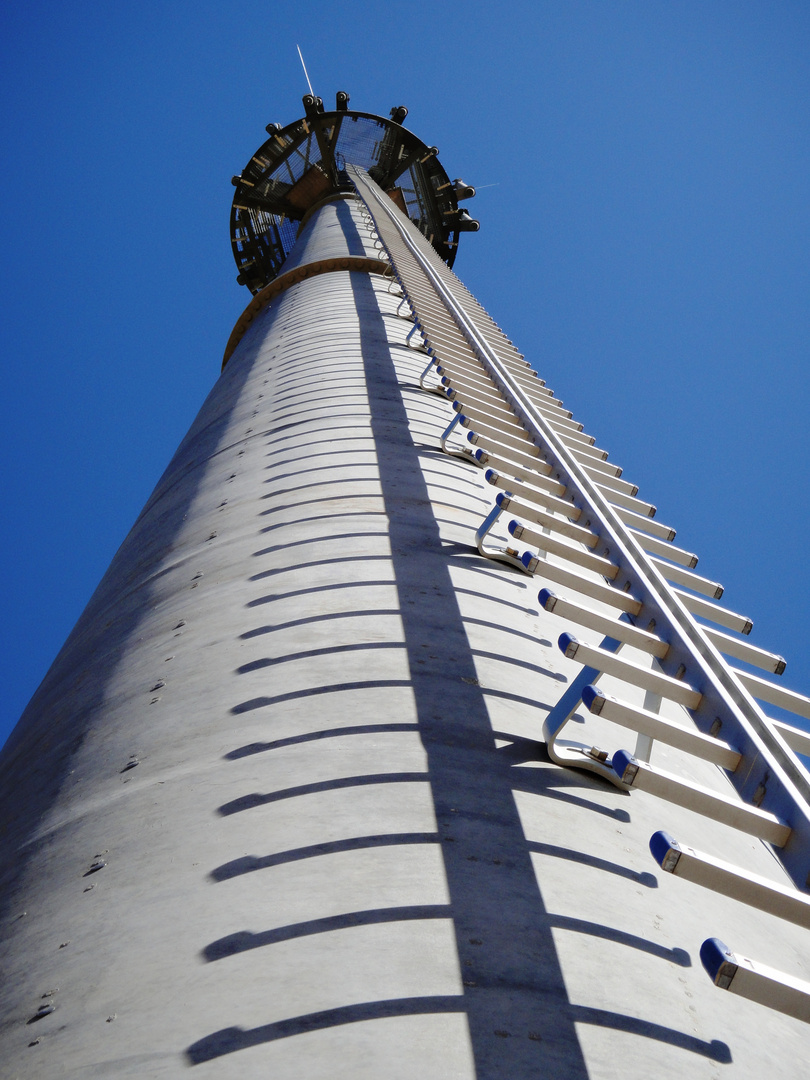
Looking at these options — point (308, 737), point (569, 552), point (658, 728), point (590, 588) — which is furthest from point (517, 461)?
point (658, 728)

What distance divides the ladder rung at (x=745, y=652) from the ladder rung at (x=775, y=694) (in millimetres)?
315

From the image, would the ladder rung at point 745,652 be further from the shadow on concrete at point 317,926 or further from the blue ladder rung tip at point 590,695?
the shadow on concrete at point 317,926

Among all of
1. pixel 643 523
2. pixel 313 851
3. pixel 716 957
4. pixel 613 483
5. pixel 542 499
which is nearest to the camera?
pixel 716 957

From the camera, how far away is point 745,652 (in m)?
4.89

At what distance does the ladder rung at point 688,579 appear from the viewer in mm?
5586

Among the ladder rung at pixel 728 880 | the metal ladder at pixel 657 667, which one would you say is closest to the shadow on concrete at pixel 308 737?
the metal ladder at pixel 657 667

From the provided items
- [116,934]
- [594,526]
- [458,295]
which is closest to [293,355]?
[458,295]

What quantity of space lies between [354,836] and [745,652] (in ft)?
8.14

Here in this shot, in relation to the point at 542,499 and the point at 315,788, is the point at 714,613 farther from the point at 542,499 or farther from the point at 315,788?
the point at 315,788

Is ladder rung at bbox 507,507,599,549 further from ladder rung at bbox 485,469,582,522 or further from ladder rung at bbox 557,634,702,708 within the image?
ladder rung at bbox 557,634,702,708

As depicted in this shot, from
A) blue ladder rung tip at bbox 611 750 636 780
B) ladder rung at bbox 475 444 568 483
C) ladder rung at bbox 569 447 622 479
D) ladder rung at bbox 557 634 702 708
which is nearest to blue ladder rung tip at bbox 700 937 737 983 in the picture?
blue ladder rung tip at bbox 611 750 636 780

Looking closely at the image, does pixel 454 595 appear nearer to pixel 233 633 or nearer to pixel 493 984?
pixel 233 633

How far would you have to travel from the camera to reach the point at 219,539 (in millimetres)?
6508

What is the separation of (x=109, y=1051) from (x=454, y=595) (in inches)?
126
